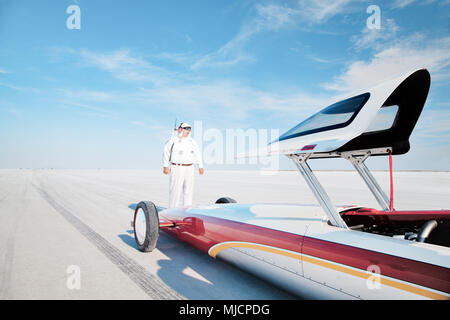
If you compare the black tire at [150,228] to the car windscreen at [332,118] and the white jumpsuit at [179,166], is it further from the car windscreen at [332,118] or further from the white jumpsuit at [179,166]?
the white jumpsuit at [179,166]

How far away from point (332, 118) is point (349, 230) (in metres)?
0.87

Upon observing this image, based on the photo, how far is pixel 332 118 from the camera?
76.4 inches

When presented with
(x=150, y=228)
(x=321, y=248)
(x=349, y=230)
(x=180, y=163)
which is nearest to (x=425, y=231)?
(x=349, y=230)

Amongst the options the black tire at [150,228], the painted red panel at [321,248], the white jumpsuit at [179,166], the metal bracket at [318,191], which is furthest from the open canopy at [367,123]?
the white jumpsuit at [179,166]

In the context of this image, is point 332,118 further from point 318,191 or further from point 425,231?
point 425,231

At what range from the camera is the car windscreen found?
6.01 ft

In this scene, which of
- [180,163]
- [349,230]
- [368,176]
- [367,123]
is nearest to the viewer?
[367,123]

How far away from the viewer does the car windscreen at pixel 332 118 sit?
1.83 m

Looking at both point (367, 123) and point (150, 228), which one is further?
point (150, 228)

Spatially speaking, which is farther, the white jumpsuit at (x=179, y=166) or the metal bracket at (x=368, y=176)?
the white jumpsuit at (x=179, y=166)
